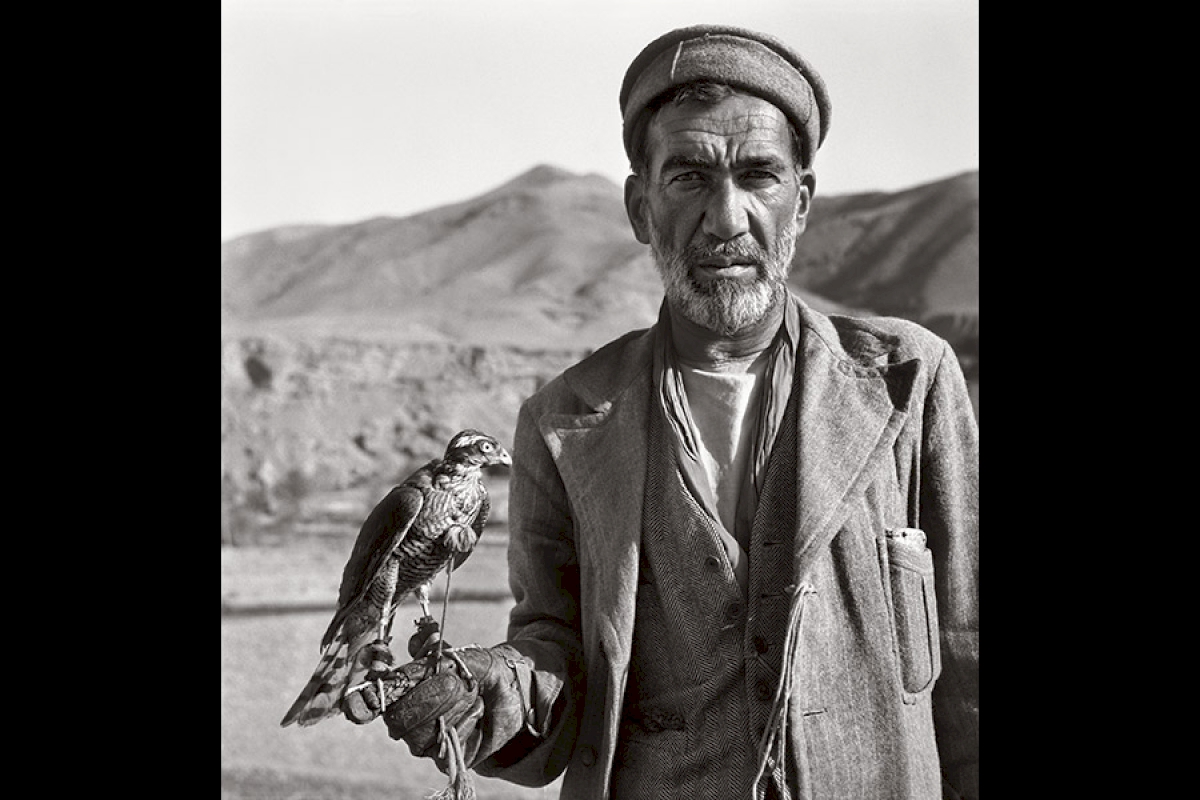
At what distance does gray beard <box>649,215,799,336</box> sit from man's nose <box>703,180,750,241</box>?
0.8 inches

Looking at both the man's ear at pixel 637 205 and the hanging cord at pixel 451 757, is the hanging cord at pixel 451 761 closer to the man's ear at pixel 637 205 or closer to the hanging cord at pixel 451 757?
the hanging cord at pixel 451 757

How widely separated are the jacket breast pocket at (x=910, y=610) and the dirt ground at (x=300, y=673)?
21.1 ft

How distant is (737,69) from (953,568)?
36.0 inches

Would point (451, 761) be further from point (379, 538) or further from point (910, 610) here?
point (910, 610)

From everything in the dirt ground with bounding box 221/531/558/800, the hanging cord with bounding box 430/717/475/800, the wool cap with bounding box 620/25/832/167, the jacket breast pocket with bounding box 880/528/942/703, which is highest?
the wool cap with bounding box 620/25/832/167

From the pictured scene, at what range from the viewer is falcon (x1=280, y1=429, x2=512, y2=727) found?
2.41 m

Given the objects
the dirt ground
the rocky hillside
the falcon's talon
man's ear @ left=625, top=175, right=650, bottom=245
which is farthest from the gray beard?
the rocky hillside

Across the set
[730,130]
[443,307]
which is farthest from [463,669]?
[443,307]

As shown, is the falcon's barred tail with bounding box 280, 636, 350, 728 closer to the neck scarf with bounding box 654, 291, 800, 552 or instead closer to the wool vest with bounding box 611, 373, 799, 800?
the wool vest with bounding box 611, 373, 799, 800

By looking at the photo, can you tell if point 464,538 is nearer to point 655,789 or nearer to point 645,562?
point 645,562

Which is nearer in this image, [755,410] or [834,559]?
[834,559]

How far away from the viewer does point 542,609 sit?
2588mm

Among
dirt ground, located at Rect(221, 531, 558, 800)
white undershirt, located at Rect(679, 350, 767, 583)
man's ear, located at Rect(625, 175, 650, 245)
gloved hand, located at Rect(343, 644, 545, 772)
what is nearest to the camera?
gloved hand, located at Rect(343, 644, 545, 772)
